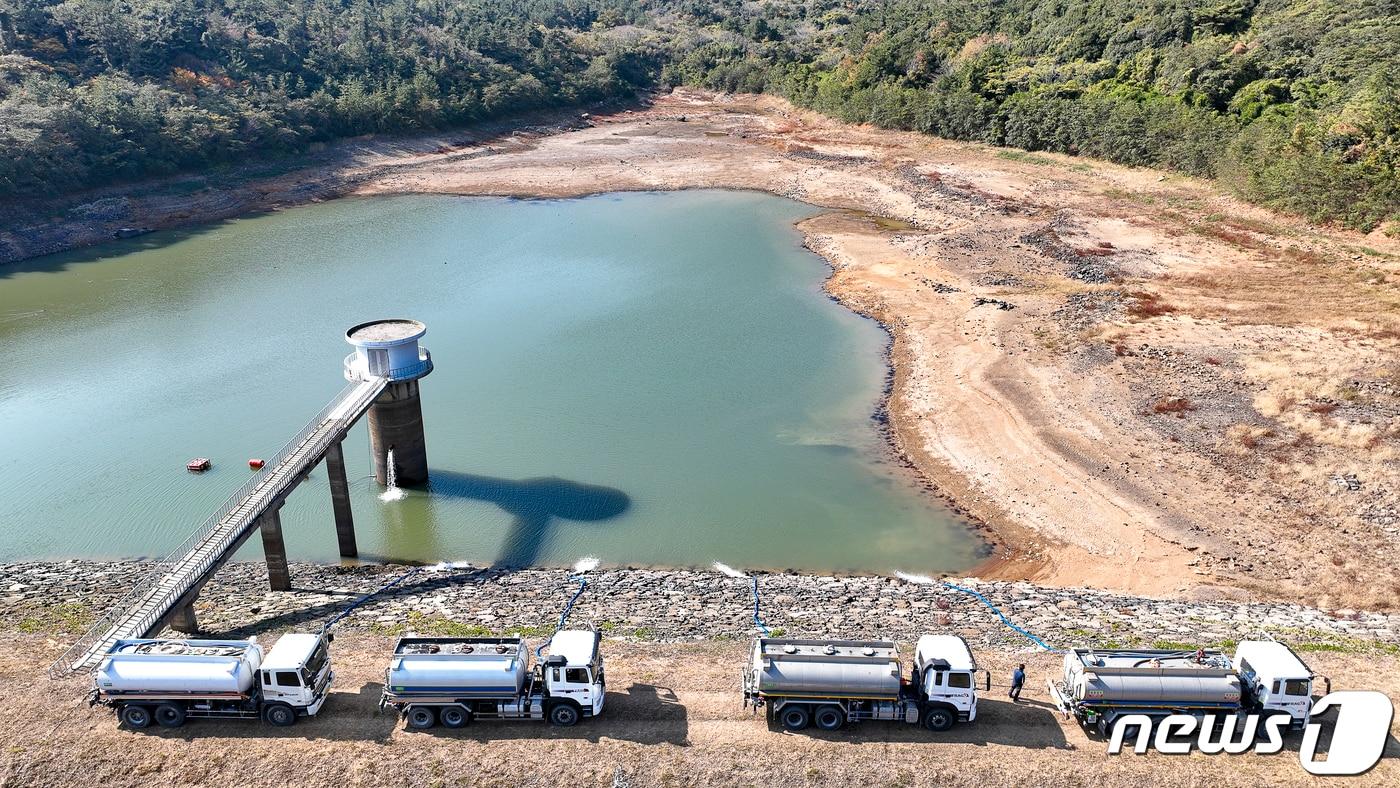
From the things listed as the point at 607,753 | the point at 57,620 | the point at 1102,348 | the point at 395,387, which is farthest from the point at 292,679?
the point at 1102,348

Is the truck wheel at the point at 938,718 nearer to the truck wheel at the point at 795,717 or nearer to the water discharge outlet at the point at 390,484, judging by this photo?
the truck wheel at the point at 795,717

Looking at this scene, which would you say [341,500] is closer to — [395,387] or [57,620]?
[395,387]

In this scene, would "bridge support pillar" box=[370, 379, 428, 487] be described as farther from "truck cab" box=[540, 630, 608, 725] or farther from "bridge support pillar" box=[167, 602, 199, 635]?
"truck cab" box=[540, 630, 608, 725]

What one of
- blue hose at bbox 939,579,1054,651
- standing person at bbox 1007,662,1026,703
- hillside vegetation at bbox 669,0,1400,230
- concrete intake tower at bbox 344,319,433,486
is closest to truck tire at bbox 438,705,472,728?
standing person at bbox 1007,662,1026,703

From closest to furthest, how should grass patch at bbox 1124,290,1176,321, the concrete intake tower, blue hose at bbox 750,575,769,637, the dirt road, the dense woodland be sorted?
the dirt road < blue hose at bbox 750,575,769,637 < the concrete intake tower < grass patch at bbox 1124,290,1176,321 < the dense woodland

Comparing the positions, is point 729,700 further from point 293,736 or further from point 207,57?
point 207,57

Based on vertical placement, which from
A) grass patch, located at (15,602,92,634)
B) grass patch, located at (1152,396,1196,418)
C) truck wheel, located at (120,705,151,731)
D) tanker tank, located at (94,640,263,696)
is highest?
tanker tank, located at (94,640,263,696)
